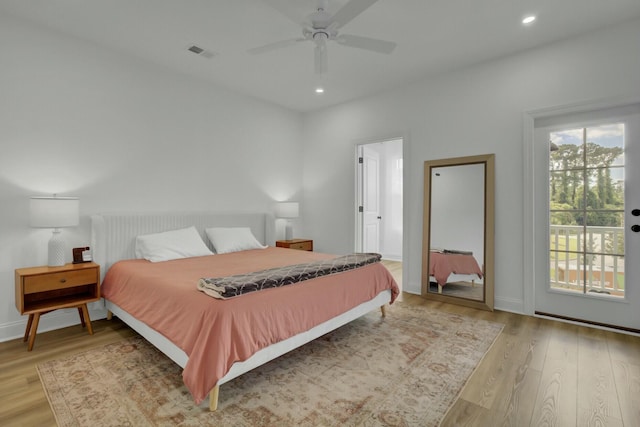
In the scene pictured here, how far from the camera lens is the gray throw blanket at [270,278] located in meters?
1.93

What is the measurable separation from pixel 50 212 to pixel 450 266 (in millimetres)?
4080

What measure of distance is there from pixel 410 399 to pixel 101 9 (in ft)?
12.4

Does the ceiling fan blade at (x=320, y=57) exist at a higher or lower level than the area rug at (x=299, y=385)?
higher

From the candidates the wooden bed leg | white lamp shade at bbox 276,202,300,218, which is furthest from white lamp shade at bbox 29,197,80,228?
white lamp shade at bbox 276,202,300,218

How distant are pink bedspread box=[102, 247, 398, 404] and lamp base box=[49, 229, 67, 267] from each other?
404 millimetres

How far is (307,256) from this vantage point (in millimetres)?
3434

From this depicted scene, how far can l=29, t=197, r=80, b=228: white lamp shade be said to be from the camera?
2.59 m

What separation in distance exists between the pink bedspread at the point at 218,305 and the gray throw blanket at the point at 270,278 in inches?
1.6

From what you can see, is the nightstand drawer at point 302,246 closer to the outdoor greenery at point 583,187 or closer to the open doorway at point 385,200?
the open doorway at point 385,200

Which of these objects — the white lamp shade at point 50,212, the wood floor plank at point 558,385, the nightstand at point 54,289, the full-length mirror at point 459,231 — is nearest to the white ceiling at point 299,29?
the full-length mirror at point 459,231

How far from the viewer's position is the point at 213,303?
6.07ft

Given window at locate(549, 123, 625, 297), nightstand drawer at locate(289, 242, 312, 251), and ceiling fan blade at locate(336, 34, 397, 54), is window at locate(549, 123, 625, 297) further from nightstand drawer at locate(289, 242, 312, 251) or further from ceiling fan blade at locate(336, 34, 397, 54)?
nightstand drawer at locate(289, 242, 312, 251)

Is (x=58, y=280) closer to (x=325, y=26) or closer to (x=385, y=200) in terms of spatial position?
(x=325, y=26)

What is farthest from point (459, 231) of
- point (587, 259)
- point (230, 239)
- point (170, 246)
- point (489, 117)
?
point (170, 246)
